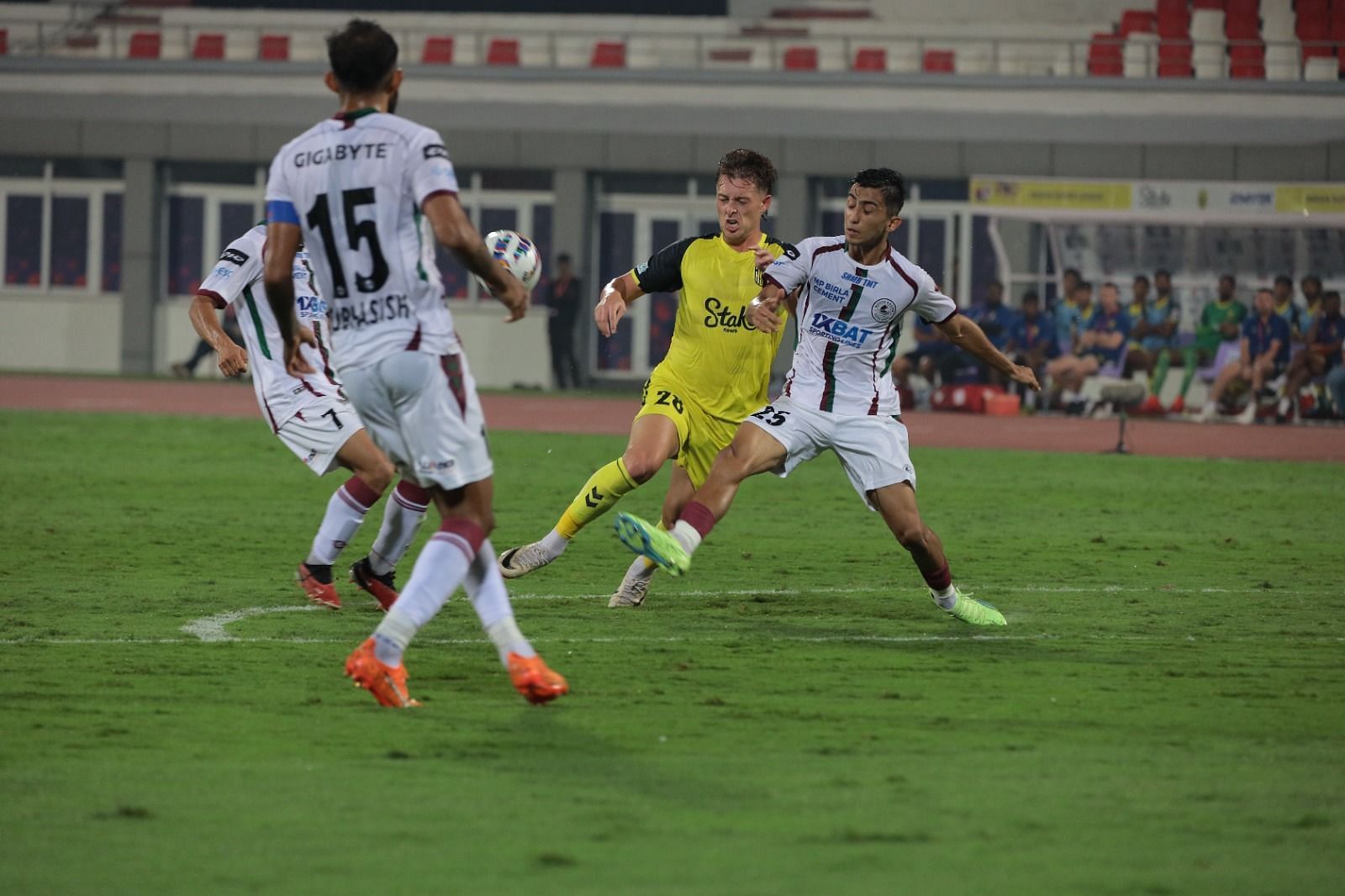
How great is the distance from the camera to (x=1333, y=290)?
80.7 ft

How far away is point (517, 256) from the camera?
8391 millimetres

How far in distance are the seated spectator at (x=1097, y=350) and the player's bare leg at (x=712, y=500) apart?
17.6m

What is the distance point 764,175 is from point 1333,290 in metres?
17.7

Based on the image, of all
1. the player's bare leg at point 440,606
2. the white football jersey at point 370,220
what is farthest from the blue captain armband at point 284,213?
the player's bare leg at point 440,606

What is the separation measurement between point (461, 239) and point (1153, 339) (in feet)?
66.9

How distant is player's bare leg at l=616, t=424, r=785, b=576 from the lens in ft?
24.6

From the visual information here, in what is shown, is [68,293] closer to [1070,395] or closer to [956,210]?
[956,210]

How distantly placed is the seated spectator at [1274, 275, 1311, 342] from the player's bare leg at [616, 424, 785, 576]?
17.7 meters

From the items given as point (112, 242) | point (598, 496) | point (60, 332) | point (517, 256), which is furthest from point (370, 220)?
point (60, 332)

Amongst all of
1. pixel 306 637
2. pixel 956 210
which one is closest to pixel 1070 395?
pixel 956 210

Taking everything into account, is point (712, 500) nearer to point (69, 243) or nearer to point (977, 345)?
point (977, 345)

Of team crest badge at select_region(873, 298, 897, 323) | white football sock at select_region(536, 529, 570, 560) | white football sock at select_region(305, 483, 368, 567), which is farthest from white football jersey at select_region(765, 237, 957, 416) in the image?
white football sock at select_region(305, 483, 368, 567)

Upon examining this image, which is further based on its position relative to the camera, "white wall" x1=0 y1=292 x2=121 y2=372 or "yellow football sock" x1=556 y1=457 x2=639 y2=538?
"white wall" x1=0 y1=292 x2=121 y2=372

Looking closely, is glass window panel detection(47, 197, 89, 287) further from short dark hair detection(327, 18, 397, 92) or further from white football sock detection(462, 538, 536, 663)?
white football sock detection(462, 538, 536, 663)
